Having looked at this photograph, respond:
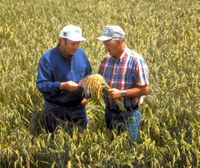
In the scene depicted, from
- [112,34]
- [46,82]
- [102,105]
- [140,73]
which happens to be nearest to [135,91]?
[140,73]

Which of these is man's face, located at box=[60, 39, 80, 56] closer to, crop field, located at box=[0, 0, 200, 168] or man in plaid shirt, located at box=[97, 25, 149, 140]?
man in plaid shirt, located at box=[97, 25, 149, 140]

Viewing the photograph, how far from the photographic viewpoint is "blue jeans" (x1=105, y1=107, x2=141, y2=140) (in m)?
3.40

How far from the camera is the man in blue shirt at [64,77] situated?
324 centimetres

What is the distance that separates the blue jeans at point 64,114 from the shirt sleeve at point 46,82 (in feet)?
0.69

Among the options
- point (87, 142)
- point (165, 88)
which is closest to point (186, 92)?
point (165, 88)

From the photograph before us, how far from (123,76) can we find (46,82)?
655mm

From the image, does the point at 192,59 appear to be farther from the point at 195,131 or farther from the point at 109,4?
the point at 109,4

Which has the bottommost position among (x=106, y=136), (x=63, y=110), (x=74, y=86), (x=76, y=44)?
(x=106, y=136)

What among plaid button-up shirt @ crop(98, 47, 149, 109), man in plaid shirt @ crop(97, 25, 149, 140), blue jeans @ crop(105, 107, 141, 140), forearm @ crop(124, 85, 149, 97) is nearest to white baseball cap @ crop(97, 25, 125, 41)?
man in plaid shirt @ crop(97, 25, 149, 140)

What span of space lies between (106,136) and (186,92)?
3.57 feet

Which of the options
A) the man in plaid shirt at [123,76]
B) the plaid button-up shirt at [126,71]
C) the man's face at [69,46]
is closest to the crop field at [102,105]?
the man in plaid shirt at [123,76]

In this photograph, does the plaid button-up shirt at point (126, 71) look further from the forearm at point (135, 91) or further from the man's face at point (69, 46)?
the man's face at point (69, 46)

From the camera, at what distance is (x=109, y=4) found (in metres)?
10.4

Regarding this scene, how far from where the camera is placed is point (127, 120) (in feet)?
11.2
